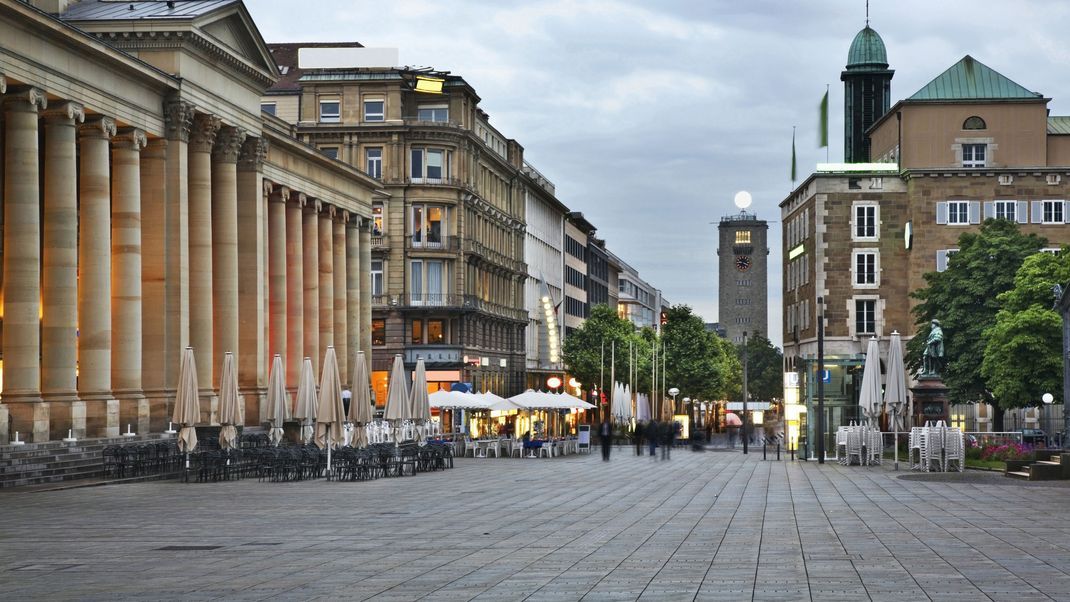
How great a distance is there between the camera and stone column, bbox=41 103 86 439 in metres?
49.9

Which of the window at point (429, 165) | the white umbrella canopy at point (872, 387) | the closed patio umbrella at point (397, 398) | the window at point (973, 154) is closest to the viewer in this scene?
the closed patio umbrella at point (397, 398)

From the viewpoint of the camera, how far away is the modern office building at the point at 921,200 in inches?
4188

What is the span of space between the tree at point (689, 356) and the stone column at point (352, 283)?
53.8m

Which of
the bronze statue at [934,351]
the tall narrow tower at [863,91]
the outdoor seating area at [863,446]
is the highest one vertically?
the tall narrow tower at [863,91]

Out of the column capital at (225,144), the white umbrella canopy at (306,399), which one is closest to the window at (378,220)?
the column capital at (225,144)

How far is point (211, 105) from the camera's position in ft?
210

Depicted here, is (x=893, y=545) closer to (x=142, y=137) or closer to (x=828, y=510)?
(x=828, y=510)

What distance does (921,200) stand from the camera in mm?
107062

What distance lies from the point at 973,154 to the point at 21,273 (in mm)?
76300

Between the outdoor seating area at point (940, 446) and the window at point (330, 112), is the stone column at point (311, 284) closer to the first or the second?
the window at point (330, 112)

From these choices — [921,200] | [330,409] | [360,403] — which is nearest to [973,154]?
[921,200]

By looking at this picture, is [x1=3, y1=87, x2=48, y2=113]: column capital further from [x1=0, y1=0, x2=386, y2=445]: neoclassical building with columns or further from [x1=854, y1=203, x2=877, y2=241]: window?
[x1=854, y1=203, x2=877, y2=241]: window

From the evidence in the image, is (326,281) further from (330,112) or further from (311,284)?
(330,112)

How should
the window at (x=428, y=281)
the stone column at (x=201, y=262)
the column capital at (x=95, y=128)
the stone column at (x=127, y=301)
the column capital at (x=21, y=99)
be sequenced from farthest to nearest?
the window at (x=428, y=281) → the stone column at (x=201, y=262) → the stone column at (x=127, y=301) → the column capital at (x=95, y=128) → the column capital at (x=21, y=99)
